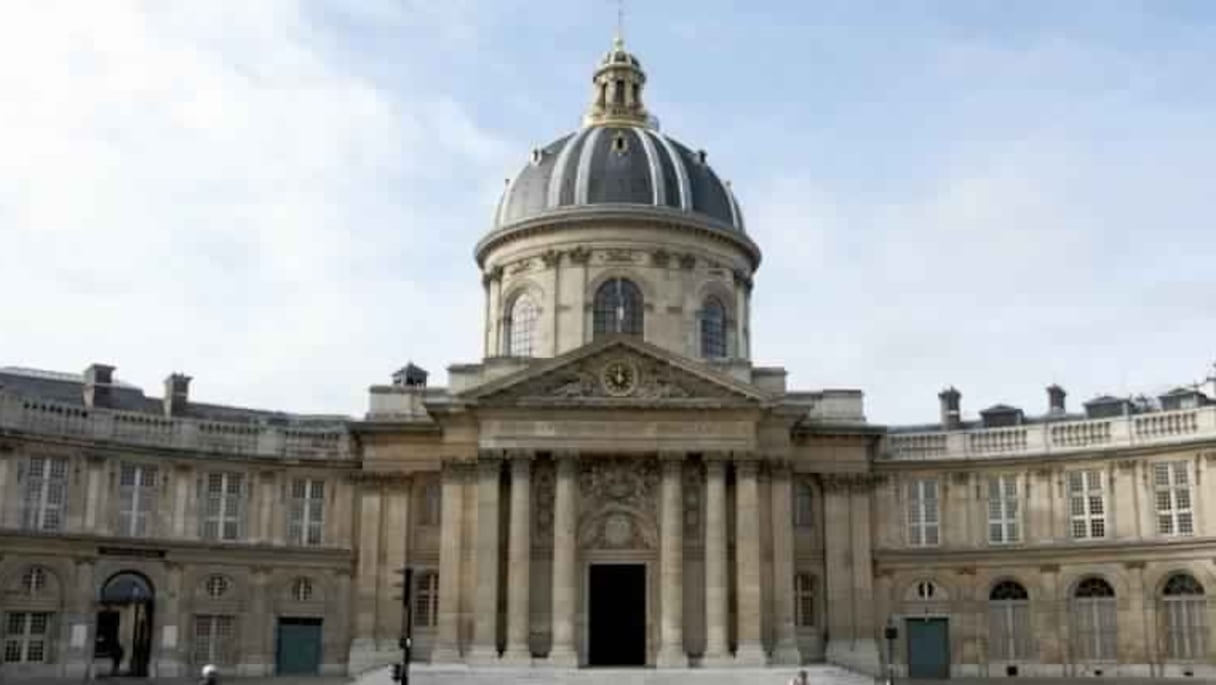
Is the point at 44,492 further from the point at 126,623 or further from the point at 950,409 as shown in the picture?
the point at 950,409

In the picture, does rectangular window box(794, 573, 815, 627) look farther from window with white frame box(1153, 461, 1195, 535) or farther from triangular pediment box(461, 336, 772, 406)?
window with white frame box(1153, 461, 1195, 535)

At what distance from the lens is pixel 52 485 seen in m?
48.0

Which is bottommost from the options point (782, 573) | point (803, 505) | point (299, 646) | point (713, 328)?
point (299, 646)

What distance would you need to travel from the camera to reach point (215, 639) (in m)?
50.9

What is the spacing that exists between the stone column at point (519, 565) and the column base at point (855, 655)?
40.3ft

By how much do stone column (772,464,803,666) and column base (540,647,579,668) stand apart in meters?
7.28

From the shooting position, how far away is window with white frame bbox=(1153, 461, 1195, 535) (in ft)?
163

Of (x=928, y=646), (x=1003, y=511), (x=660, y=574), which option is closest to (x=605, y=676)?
(x=660, y=574)

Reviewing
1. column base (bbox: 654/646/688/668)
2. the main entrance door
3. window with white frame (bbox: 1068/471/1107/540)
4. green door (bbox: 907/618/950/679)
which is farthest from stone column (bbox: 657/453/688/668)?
window with white frame (bbox: 1068/471/1107/540)

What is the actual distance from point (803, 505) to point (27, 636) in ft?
96.5

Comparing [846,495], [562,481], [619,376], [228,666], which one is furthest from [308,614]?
[846,495]

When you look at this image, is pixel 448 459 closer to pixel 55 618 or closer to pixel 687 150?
pixel 55 618

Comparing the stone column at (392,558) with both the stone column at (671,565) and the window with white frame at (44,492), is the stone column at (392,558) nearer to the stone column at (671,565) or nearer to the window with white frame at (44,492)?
the stone column at (671,565)

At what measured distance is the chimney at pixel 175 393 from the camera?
180 feet
